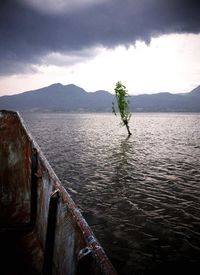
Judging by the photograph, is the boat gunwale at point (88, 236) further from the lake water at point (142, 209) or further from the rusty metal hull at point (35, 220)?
the lake water at point (142, 209)

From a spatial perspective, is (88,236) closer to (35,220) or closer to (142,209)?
(35,220)

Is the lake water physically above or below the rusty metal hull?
below

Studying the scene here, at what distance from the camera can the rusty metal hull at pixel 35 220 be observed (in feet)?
8.58

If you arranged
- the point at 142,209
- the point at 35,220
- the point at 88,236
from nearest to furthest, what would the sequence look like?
the point at 88,236 → the point at 35,220 → the point at 142,209

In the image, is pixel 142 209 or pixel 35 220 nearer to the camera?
pixel 35 220

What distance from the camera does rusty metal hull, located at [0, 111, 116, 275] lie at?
8.58 feet

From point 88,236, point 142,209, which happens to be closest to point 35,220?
point 88,236

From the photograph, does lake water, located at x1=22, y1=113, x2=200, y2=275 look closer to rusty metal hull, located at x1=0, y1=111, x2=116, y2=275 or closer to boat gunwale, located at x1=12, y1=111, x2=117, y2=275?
rusty metal hull, located at x1=0, y1=111, x2=116, y2=275

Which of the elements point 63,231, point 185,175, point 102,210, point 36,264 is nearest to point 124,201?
point 102,210

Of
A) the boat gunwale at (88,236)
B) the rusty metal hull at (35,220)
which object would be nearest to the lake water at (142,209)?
the rusty metal hull at (35,220)

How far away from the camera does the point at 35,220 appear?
5.48m

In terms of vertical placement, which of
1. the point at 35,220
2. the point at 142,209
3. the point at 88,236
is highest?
the point at 88,236

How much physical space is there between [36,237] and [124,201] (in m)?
7.96

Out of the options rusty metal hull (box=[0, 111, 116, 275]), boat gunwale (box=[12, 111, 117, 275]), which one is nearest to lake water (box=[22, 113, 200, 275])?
rusty metal hull (box=[0, 111, 116, 275])
